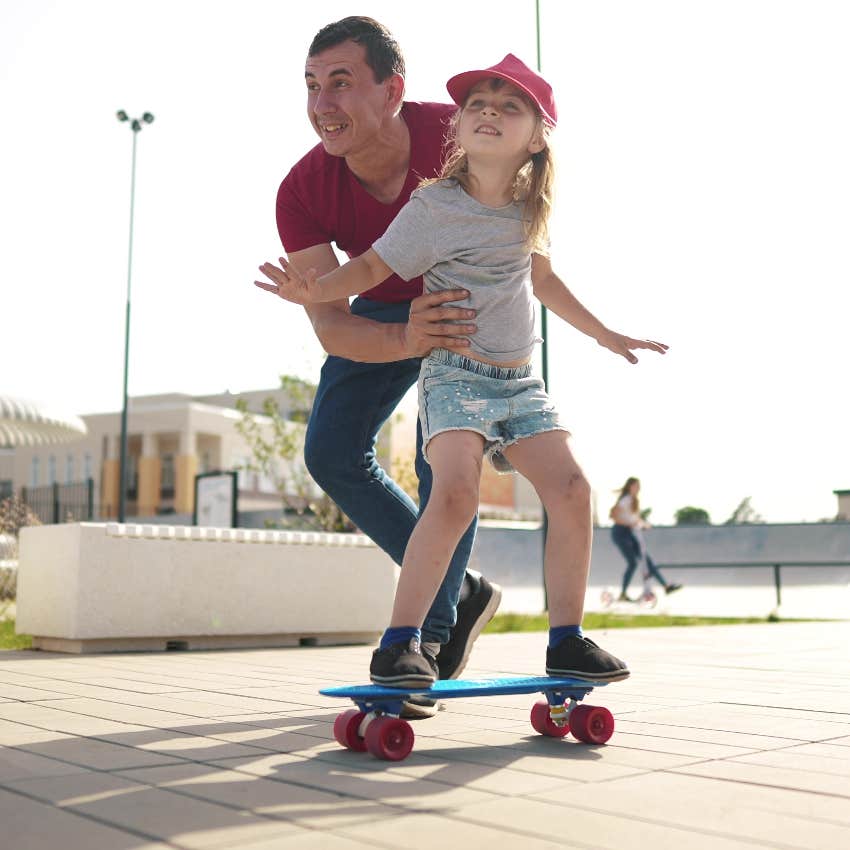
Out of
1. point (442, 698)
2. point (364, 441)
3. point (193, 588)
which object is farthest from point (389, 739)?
point (193, 588)

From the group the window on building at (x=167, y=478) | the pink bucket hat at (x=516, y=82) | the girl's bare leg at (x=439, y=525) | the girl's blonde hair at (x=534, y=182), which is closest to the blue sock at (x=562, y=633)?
the girl's bare leg at (x=439, y=525)

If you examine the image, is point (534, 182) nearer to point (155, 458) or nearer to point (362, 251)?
point (362, 251)

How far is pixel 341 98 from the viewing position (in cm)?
362

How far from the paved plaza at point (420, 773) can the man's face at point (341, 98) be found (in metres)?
1.91

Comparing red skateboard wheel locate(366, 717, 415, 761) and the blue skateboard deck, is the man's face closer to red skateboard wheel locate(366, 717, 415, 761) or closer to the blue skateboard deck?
the blue skateboard deck

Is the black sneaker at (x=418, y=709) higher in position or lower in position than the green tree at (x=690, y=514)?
lower

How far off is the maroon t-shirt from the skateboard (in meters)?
1.52

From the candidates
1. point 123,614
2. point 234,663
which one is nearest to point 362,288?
point 234,663

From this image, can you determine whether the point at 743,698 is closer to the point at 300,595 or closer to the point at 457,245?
the point at 457,245

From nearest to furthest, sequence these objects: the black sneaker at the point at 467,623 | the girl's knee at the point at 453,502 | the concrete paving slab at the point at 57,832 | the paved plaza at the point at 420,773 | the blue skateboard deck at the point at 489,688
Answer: the concrete paving slab at the point at 57,832 < the paved plaza at the point at 420,773 < the blue skateboard deck at the point at 489,688 < the girl's knee at the point at 453,502 < the black sneaker at the point at 467,623

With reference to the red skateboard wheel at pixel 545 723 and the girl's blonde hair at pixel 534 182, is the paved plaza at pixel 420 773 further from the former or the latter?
the girl's blonde hair at pixel 534 182

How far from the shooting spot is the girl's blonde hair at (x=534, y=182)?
325cm

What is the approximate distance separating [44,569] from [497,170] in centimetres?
508

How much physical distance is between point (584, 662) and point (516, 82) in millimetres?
1649
